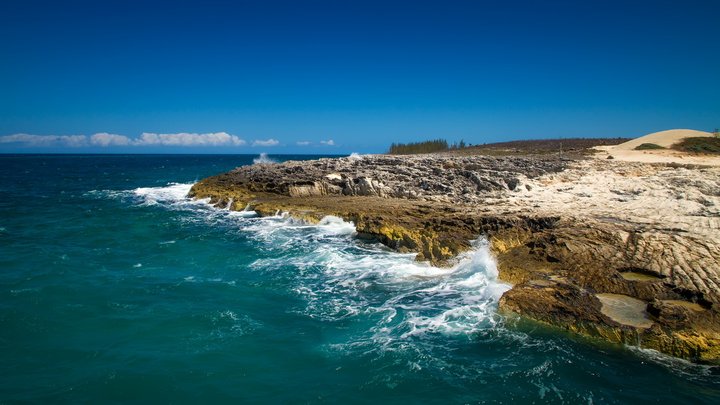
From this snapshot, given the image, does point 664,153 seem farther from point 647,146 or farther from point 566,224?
point 566,224

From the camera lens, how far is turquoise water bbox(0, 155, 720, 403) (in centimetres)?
948

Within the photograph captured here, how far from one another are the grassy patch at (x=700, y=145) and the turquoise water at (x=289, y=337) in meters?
35.3

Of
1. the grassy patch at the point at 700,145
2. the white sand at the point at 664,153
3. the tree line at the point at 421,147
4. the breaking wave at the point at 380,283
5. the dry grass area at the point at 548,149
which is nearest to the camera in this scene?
the breaking wave at the point at 380,283

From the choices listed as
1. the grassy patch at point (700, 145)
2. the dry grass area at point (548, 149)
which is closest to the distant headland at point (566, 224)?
the grassy patch at point (700, 145)

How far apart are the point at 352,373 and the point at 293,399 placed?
5.08ft

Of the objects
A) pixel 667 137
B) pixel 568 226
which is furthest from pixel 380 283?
pixel 667 137

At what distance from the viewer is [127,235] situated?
24.6 meters

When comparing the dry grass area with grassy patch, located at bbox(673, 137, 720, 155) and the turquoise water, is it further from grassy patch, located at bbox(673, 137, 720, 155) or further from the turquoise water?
the turquoise water

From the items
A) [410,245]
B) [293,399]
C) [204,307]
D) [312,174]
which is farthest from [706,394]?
[312,174]

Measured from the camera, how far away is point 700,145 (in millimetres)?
41219

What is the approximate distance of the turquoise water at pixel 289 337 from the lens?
9484 millimetres

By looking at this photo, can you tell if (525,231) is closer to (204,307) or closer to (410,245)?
(410,245)

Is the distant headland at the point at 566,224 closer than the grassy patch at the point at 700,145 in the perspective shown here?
Yes

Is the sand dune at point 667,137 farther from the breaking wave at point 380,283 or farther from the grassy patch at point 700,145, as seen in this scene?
the breaking wave at point 380,283
